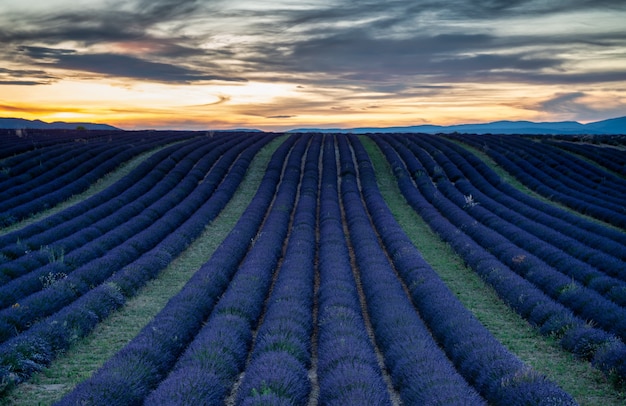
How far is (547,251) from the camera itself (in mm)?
13781

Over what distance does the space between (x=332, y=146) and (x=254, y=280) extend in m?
30.4

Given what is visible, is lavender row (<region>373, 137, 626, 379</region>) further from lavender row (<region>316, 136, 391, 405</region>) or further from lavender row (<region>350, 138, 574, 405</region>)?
lavender row (<region>316, 136, 391, 405</region>)

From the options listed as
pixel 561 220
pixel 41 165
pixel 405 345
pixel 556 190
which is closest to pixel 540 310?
pixel 405 345

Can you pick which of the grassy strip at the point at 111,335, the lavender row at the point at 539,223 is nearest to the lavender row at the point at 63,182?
the grassy strip at the point at 111,335

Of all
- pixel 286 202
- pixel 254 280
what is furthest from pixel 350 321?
pixel 286 202

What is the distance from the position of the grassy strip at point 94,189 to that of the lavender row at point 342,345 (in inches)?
458

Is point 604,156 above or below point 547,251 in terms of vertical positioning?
above

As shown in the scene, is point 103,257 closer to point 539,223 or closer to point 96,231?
point 96,231

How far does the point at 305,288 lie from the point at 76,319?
4.11 metres

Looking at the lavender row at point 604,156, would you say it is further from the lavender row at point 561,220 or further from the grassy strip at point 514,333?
the grassy strip at point 514,333

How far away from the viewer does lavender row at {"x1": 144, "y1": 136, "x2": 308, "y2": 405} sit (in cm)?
585

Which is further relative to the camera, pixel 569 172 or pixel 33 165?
pixel 569 172

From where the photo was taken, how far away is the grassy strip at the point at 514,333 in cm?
700

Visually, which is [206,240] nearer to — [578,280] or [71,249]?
[71,249]
